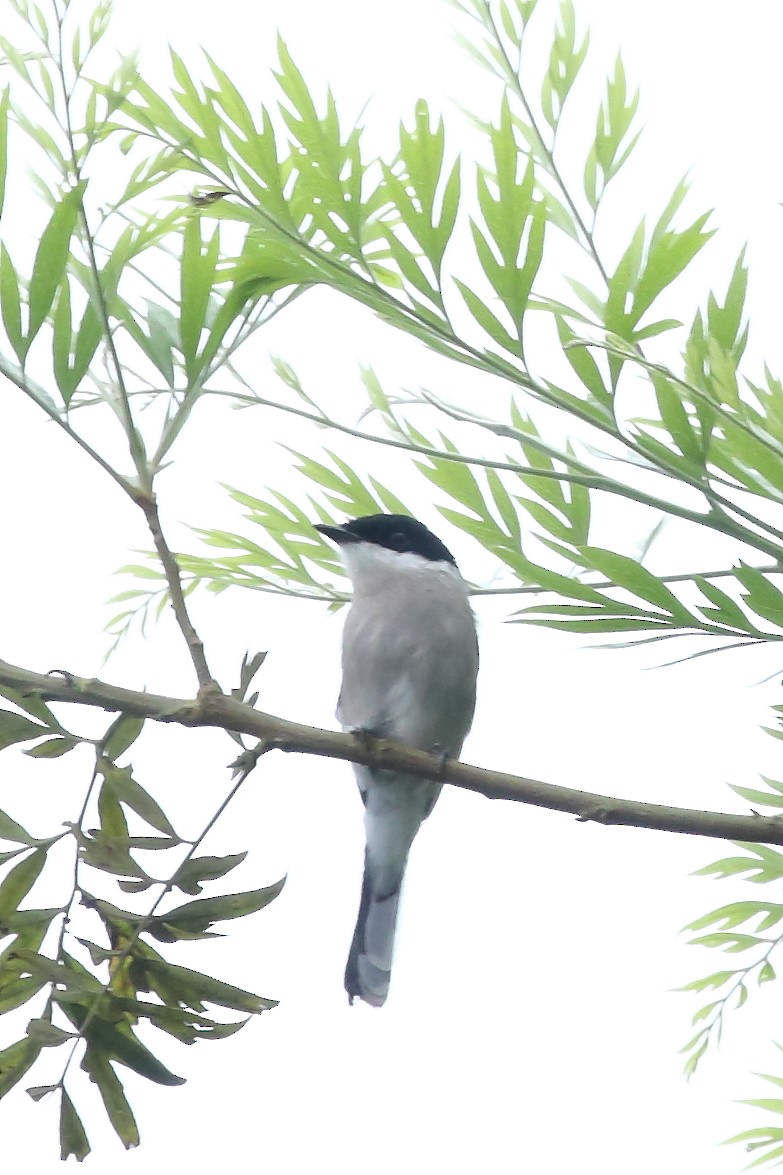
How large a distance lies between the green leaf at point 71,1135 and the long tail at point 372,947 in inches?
31.4

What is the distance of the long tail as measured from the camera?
66.3 inches

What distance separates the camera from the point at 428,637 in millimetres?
1880

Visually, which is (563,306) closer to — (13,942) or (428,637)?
(13,942)

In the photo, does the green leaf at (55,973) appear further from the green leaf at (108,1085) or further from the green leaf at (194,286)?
the green leaf at (194,286)

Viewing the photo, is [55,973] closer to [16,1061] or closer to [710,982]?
[16,1061]

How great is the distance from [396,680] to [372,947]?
13.7 inches

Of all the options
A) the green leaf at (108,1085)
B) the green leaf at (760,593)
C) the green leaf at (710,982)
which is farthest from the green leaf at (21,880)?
the green leaf at (710,982)

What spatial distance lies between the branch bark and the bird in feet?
2.82

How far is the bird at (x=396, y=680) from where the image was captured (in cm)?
185

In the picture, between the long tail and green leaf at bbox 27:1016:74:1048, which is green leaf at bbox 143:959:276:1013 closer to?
green leaf at bbox 27:1016:74:1048

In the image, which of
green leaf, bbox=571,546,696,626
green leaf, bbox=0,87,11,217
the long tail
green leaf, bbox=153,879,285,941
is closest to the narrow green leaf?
green leaf, bbox=153,879,285,941

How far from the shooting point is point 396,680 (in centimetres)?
186

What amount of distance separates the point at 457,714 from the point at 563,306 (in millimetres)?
882

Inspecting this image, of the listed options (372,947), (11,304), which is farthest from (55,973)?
(372,947)
